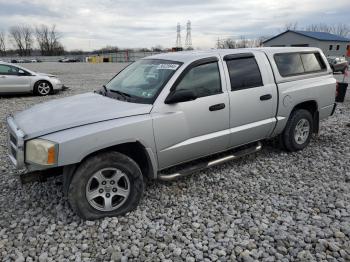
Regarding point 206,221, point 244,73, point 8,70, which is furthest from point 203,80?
point 8,70

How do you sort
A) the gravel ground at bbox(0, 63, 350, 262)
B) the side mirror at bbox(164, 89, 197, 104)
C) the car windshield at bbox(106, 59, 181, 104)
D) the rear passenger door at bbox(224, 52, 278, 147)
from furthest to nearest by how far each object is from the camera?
the rear passenger door at bbox(224, 52, 278, 147)
the car windshield at bbox(106, 59, 181, 104)
the side mirror at bbox(164, 89, 197, 104)
the gravel ground at bbox(0, 63, 350, 262)

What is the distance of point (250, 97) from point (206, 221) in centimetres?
189

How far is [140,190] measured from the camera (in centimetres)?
347

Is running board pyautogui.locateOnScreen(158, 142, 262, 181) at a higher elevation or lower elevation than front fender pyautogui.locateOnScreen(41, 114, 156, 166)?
lower

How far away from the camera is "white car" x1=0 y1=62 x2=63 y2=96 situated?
443 inches

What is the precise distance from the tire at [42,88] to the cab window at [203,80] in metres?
9.80

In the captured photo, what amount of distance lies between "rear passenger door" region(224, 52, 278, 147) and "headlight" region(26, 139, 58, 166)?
2.31 meters

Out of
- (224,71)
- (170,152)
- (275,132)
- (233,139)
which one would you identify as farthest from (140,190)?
(275,132)

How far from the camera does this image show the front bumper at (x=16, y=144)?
3.02 metres

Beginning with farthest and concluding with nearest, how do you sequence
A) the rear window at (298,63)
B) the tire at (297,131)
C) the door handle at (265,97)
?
the tire at (297,131) → the rear window at (298,63) → the door handle at (265,97)

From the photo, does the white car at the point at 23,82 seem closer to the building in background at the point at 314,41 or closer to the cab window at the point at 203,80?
the cab window at the point at 203,80

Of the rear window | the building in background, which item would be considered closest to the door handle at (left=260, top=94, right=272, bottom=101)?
the rear window

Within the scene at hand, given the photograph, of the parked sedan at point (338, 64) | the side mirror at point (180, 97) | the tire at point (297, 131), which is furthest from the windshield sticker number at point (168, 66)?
the parked sedan at point (338, 64)

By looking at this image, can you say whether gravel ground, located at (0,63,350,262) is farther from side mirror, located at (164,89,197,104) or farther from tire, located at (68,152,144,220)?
side mirror, located at (164,89,197,104)
